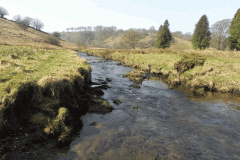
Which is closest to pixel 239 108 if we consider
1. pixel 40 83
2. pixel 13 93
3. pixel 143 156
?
pixel 143 156

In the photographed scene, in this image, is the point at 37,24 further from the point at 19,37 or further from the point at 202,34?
the point at 202,34

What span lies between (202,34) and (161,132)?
56.2m

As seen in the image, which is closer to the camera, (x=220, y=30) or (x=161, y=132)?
(x=161, y=132)

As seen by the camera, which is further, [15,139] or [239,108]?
[239,108]

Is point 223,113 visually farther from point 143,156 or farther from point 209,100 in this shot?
point 143,156

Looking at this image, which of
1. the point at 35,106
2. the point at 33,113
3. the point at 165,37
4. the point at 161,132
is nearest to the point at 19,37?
the point at 165,37

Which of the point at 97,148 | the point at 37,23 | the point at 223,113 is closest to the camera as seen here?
the point at 97,148

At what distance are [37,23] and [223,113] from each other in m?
168

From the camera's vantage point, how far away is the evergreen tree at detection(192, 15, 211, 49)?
48.8 metres

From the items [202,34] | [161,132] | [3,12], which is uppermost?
[3,12]

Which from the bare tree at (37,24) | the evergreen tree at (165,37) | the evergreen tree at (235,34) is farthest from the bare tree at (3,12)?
the evergreen tree at (235,34)

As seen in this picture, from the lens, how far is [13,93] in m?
6.85

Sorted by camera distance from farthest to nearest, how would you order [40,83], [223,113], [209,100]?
[209,100]
[223,113]
[40,83]

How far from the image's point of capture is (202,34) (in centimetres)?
4969
